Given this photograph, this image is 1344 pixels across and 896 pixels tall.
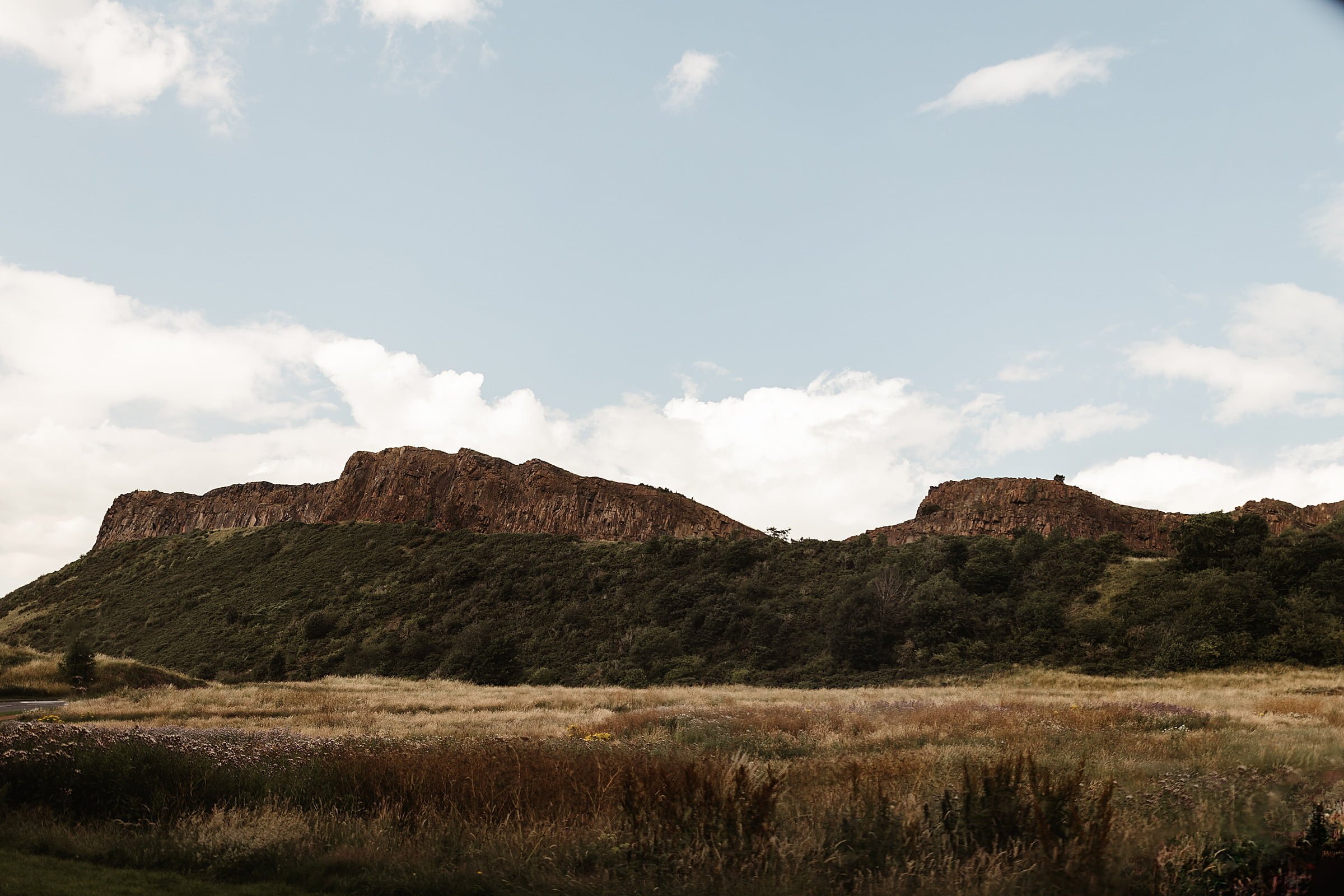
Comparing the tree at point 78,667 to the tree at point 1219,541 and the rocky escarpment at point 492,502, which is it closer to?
the rocky escarpment at point 492,502

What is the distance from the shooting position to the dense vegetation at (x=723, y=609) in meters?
38.5

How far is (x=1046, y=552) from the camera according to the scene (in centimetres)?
5038

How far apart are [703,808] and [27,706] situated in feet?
88.4

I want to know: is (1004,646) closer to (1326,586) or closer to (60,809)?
(1326,586)

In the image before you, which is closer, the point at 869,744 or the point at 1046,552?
the point at 869,744

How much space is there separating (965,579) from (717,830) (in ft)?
149

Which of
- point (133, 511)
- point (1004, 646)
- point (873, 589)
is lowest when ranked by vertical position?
point (1004, 646)

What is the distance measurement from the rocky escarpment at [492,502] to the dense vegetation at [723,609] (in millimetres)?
7199

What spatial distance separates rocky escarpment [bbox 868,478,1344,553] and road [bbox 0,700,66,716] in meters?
66.7

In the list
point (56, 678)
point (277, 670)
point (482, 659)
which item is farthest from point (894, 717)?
point (277, 670)

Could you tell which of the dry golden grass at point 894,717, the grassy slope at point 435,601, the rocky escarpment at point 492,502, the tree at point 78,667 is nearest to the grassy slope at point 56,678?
the tree at point 78,667

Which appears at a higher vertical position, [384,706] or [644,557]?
[644,557]

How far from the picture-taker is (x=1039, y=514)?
262 feet

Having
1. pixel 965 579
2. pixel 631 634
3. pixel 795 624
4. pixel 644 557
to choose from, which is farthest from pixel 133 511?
pixel 965 579
